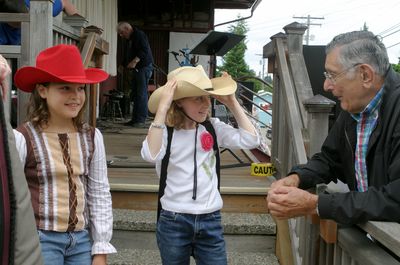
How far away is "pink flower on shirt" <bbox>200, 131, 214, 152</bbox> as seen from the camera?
7.45 ft

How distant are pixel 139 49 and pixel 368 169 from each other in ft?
19.2

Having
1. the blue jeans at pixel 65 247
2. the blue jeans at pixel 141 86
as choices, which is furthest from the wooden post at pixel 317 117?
the blue jeans at pixel 141 86

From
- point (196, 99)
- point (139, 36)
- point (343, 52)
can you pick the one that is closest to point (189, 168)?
point (196, 99)

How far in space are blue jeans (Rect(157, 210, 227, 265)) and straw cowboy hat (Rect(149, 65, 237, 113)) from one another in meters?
0.57

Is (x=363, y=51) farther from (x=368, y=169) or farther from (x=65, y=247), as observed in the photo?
(x=65, y=247)

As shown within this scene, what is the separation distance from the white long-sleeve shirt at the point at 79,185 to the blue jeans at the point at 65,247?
1.2 inches

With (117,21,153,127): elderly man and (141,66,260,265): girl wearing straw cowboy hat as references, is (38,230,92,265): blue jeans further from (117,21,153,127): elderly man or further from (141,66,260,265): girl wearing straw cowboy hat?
(117,21,153,127): elderly man

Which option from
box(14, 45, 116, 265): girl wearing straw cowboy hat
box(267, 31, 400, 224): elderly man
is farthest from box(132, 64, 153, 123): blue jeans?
box(267, 31, 400, 224): elderly man

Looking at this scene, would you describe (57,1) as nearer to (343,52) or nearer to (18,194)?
(343,52)

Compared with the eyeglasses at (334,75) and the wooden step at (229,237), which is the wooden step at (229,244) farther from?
the eyeglasses at (334,75)

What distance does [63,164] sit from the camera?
179cm

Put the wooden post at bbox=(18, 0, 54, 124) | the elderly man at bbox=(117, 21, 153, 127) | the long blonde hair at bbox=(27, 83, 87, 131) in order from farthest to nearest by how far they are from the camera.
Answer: the elderly man at bbox=(117, 21, 153, 127) → the wooden post at bbox=(18, 0, 54, 124) → the long blonde hair at bbox=(27, 83, 87, 131)

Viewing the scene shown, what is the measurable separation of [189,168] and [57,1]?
200 cm

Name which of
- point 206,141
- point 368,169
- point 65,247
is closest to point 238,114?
point 206,141
